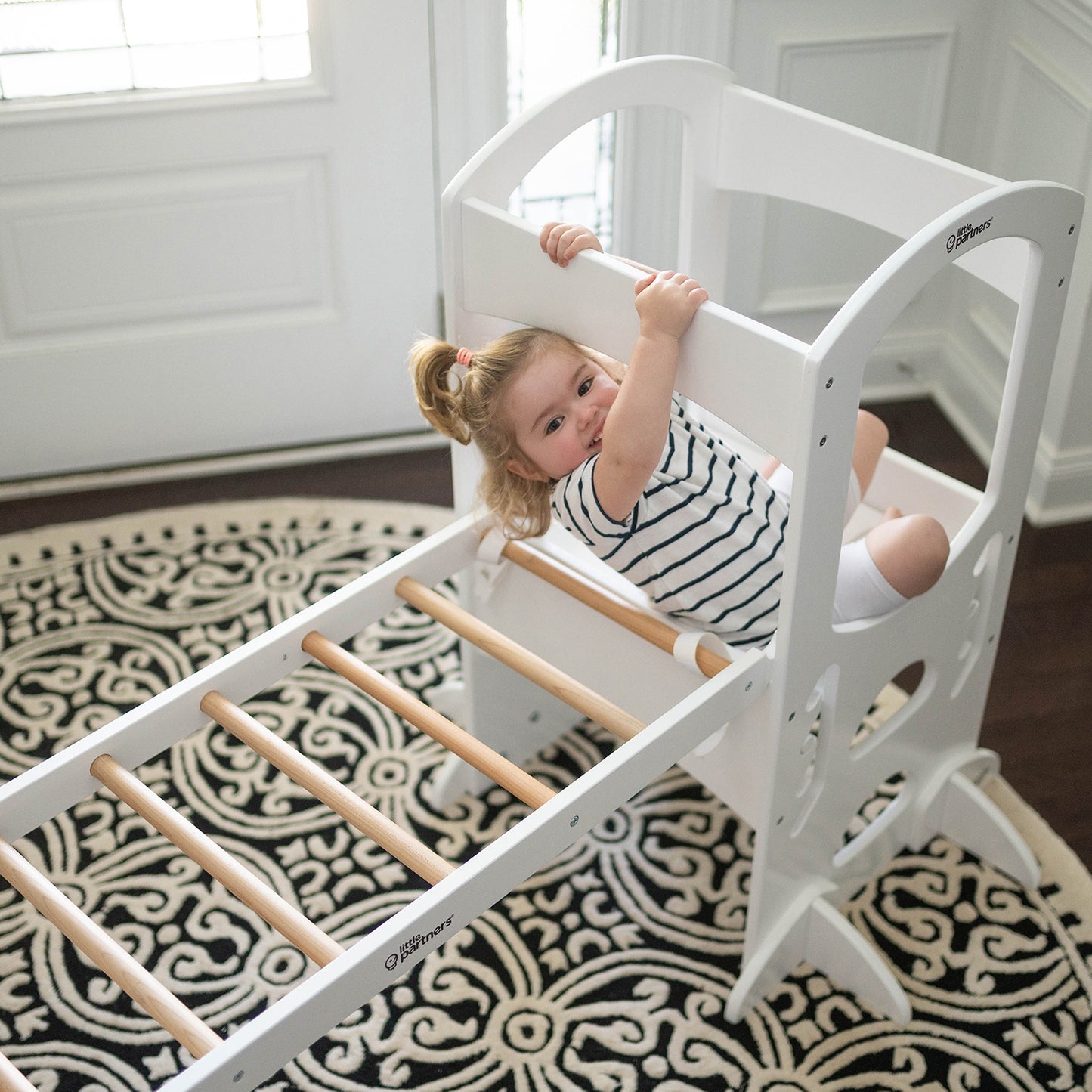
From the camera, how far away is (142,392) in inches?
96.1

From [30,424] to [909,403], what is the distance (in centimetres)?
173

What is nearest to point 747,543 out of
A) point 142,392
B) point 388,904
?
point 388,904

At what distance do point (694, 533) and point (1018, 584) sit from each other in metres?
1.03

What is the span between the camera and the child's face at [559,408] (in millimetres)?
1403

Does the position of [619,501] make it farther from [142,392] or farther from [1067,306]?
[142,392]

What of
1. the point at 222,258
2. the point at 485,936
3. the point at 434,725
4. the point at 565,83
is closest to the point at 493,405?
the point at 434,725

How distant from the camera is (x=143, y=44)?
2162mm

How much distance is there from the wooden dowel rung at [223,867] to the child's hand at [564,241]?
686 millimetres

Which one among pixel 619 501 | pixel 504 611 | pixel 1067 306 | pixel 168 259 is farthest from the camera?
pixel 168 259

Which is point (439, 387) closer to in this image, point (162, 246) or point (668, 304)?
point (668, 304)

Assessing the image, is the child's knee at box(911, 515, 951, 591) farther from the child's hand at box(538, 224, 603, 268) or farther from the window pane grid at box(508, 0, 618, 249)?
the window pane grid at box(508, 0, 618, 249)

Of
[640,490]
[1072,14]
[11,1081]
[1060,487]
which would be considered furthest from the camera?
[1060,487]

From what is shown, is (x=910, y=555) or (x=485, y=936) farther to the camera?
(x=485, y=936)

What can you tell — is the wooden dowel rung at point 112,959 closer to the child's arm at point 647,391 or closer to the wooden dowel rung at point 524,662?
the wooden dowel rung at point 524,662
